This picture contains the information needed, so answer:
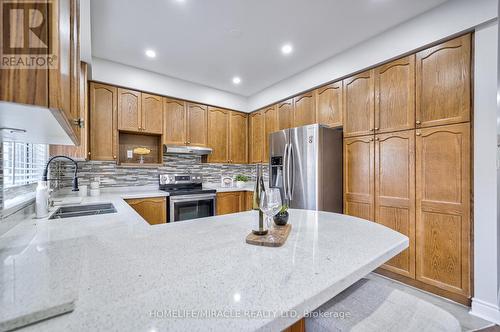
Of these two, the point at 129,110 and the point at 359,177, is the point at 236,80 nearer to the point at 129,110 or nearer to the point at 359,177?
the point at 129,110

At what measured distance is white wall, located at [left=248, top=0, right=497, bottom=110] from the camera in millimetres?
1729

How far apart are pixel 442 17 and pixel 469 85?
65 cm

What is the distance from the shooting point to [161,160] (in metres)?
3.32

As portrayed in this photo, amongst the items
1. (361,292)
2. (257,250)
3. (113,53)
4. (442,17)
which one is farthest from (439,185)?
(113,53)

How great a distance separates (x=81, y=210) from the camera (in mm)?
1943

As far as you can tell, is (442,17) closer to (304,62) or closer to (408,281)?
(304,62)

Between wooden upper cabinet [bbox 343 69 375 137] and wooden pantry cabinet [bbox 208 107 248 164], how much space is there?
1.96 metres

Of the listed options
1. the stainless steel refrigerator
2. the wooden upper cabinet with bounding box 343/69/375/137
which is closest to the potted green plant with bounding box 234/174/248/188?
the stainless steel refrigerator

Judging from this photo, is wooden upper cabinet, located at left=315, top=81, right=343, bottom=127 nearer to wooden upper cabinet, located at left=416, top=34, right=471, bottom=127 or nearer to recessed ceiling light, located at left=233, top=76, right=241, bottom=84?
wooden upper cabinet, located at left=416, top=34, right=471, bottom=127

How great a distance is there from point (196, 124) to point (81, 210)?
80.0 inches

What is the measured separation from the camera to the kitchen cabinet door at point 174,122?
326cm

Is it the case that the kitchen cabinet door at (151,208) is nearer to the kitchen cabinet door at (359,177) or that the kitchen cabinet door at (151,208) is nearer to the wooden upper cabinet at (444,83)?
the kitchen cabinet door at (359,177)

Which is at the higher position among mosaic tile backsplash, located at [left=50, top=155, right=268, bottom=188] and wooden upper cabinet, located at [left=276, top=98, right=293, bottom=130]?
wooden upper cabinet, located at [left=276, top=98, right=293, bottom=130]

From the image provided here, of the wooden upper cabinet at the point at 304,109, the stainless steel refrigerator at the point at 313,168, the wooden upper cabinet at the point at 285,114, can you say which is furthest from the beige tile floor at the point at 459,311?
the wooden upper cabinet at the point at 285,114
